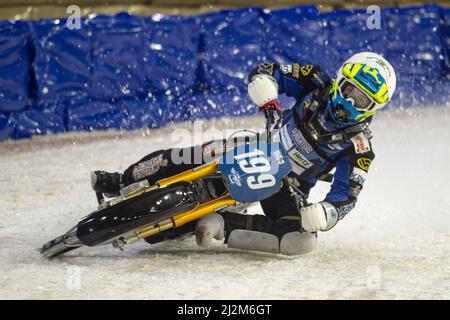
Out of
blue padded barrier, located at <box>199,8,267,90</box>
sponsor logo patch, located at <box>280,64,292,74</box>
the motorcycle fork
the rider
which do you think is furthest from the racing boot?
blue padded barrier, located at <box>199,8,267,90</box>

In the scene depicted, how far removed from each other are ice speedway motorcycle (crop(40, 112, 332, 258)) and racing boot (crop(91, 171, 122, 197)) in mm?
273

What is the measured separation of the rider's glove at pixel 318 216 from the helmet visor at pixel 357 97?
56cm

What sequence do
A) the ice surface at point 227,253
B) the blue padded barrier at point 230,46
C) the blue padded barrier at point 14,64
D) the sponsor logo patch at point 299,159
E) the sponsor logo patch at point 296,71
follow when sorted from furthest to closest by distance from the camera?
1. the blue padded barrier at point 230,46
2. the blue padded barrier at point 14,64
3. the sponsor logo patch at point 296,71
4. the sponsor logo patch at point 299,159
5. the ice surface at point 227,253

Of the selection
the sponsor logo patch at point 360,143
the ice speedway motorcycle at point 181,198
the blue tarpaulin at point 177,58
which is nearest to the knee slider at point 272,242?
the ice speedway motorcycle at point 181,198

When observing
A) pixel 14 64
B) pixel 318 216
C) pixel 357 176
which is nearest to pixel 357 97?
pixel 357 176

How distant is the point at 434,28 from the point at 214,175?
18.8 feet

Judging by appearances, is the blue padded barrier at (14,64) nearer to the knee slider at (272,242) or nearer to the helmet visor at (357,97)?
the knee slider at (272,242)

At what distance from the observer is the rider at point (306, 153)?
4.39 metres

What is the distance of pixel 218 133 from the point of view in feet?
27.0

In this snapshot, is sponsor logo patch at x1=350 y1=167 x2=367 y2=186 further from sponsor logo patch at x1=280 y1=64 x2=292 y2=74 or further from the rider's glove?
sponsor logo patch at x1=280 y1=64 x2=292 y2=74

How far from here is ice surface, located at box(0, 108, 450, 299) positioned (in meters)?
4.09

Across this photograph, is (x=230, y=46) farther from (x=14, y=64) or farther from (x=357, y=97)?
(x=357, y=97)
